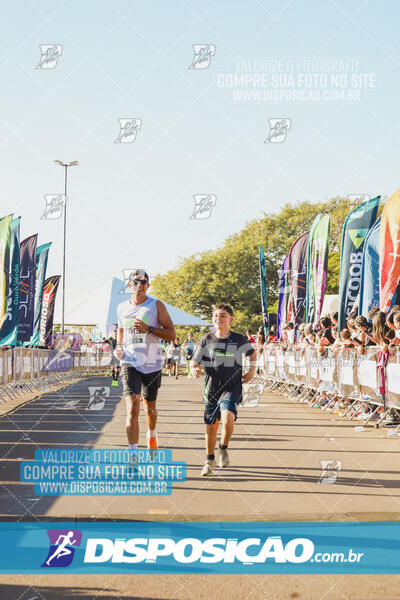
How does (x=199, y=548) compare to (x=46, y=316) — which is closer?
(x=199, y=548)

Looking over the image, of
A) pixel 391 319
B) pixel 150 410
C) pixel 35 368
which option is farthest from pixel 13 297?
pixel 150 410

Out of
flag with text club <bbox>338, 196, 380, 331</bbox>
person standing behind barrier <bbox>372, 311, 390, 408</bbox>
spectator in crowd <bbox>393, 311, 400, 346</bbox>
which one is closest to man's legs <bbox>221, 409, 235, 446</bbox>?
spectator in crowd <bbox>393, 311, 400, 346</bbox>

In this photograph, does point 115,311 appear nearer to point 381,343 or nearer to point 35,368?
point 35,368

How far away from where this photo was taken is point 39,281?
2847 centimetres

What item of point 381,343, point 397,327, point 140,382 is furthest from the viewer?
point 381,343

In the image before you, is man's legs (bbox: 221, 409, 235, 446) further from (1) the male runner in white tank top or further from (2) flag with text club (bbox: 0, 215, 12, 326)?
(2) flag with text club (bbox: 0, 215, 12, 326)

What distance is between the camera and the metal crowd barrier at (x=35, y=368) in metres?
19.4

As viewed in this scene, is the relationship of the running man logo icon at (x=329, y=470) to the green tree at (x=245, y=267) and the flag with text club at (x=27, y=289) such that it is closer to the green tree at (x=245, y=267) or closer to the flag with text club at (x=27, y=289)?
the flag with text club at (x=27, y=289)

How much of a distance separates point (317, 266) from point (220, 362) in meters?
13.9

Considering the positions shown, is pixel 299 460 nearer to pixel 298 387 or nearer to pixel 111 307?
pixel 298 387

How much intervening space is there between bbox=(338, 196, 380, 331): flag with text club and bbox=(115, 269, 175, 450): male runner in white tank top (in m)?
10.0

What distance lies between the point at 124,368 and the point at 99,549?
3.28m

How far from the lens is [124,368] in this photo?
27.0ft

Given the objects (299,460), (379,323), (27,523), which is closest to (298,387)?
(379,323)
